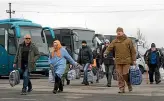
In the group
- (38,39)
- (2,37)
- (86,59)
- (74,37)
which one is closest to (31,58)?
(86,59)

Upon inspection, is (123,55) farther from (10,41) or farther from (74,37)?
(74,37)

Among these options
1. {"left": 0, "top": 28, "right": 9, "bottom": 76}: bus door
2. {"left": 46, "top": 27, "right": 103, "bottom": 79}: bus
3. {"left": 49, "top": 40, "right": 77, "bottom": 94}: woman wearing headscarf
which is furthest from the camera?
{"left": 46, "top": 27, "right": 103, "bottom": 79}: bus

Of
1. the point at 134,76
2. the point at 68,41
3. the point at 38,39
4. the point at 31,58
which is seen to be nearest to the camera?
the point at 31,58

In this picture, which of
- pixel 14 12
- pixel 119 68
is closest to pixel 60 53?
pixel 119 68

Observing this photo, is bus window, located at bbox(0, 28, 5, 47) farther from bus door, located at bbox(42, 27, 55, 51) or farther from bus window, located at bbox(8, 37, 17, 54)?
bus door, located at bbox(42, 27, 55, 51)

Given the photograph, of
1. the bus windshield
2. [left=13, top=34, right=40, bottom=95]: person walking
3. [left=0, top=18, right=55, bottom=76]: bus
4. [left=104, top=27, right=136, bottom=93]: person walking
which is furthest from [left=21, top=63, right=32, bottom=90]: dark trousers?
the bus windshield

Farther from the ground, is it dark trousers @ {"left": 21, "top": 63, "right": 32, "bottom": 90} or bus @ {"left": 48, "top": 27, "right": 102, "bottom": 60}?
bus @ {"left": 48, "top": 27, "right": 102, "bottom": 60}

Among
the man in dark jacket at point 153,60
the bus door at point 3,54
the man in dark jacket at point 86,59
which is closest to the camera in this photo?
the man in dark jacket at point 86,59

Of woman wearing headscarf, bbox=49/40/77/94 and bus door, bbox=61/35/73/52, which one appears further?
bus door, bbox=61/35/73/52

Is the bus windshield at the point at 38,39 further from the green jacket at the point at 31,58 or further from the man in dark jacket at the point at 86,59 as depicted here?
the green jacket at the point at 31,58

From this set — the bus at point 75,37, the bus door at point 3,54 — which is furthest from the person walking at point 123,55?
the bus at point 75,37

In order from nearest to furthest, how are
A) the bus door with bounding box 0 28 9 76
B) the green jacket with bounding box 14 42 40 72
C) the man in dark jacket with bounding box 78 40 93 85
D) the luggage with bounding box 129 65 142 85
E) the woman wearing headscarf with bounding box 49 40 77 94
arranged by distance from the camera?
1. the green jacket with bounding box 14 42 40 72
2. the woman wearing headscarf with bounding box 49 40 77 94
3. the luggage with bounding box 129 65 142 85
4. the man in dark jacket with bounding box 78 40 93 85
5. the bus door with bounding box 0 28 9 76

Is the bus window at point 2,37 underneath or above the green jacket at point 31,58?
above

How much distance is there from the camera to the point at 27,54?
13516 millimetres
